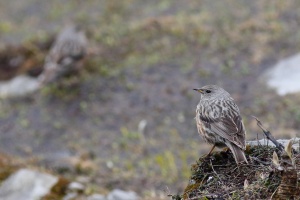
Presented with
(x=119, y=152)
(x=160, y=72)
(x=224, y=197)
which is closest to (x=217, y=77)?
(x=160, y=72)

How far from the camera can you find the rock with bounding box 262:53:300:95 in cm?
1475

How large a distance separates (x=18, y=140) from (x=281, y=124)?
20.2 ft

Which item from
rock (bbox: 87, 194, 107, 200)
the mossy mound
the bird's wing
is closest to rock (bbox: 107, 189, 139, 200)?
rock (bbox: 87, 194, 107, 200)

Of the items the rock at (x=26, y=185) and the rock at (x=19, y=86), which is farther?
the rock at (x=19, y=86)

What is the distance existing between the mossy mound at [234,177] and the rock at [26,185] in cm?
435

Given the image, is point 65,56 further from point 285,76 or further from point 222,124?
point 222,124

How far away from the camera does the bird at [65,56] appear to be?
649 inches

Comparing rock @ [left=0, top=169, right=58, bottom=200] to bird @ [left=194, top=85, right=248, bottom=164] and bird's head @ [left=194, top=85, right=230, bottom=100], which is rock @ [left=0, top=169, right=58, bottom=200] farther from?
bird @ [left=194, top=85, right=248, bottom=164]

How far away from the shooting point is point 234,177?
21.5ft

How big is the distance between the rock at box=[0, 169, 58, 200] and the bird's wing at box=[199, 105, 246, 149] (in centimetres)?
409

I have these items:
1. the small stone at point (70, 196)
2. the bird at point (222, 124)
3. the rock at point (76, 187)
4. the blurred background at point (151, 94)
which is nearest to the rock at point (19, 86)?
the blurred background at point (151, 94)

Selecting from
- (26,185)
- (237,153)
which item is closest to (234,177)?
(237,153)

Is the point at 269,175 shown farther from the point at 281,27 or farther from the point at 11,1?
the point at 11,1

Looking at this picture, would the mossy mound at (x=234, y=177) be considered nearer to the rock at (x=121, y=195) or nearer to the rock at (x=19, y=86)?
the rock at (x=121, y=195)
